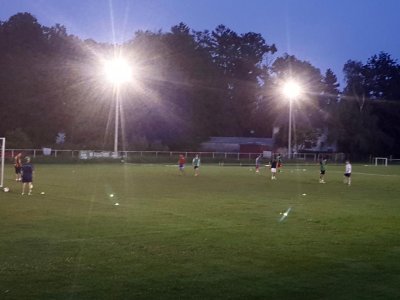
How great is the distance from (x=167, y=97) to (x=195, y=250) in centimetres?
8178

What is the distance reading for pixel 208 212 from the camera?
61.0 feet

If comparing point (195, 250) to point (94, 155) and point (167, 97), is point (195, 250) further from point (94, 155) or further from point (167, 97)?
point (167, 97)

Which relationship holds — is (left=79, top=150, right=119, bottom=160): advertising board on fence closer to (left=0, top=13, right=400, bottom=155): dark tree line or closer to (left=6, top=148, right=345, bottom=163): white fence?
(left=6, top=148, right=345, bottom=163): white fence

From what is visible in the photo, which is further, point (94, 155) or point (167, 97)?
point (167, 97)

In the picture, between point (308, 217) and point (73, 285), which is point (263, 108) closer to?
point (308, 217)

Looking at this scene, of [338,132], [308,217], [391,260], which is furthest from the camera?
[338,132]

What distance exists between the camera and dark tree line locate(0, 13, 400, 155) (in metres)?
83.9

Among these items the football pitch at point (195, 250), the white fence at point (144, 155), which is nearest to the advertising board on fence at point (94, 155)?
the white fence at point (144, 155)

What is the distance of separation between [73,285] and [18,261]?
2038 mm

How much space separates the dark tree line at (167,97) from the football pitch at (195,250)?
57.6 meters

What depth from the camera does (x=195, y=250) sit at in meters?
11.7

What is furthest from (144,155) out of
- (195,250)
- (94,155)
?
(195,250)

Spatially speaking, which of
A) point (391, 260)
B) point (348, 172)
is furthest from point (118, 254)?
point (348, 172)

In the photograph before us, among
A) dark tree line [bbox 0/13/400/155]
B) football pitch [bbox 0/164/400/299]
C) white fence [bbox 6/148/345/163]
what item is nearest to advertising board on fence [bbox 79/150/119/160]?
white fence [bbox 6/148/345/163]
